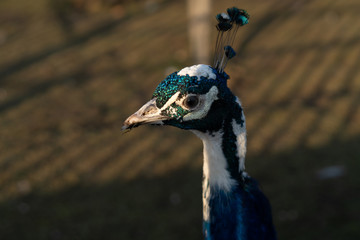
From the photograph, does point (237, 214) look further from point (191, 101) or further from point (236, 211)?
point (191, 101)

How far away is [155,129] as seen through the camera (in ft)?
14.1

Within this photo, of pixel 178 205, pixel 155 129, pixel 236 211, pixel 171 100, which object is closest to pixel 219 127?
pixel 171 100

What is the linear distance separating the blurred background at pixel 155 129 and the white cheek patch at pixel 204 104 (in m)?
1.80

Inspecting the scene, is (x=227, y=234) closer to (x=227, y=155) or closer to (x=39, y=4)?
(x=227, y=155)

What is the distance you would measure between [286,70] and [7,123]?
10.9 ft

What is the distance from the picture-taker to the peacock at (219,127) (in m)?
1.45

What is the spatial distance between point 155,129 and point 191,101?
2851 mm

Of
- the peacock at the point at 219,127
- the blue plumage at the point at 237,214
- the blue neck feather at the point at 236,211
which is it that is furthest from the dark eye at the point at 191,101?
the blue plumage at the point at 237,214

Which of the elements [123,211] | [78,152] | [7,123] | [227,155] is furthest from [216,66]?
[7,123]

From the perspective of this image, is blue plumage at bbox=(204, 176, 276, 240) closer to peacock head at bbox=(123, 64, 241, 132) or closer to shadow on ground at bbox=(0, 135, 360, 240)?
peacock head at bbox=(123, 64, 241, 132)

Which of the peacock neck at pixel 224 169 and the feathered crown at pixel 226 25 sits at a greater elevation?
the feathered crown at pixel 226 25

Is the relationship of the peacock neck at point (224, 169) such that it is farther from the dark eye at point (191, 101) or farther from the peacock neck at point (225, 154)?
the dark eye at point (191, 101)

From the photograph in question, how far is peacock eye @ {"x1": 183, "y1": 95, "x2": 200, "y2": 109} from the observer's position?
1.44m

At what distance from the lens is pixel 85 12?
7.58 meters
